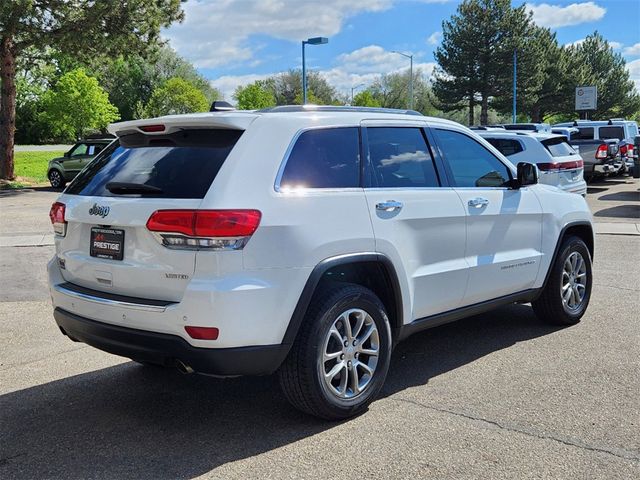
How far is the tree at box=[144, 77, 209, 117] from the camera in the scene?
6600 centimetres

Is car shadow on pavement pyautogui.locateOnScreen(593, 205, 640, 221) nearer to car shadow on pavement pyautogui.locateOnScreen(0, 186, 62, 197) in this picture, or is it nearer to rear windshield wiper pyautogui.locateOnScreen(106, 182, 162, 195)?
rear windshield wiper pyautogui.locateOnScreen(106, 182, 162, 195)

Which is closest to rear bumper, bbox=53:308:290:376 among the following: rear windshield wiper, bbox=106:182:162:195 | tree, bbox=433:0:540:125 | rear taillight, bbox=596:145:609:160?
rear windshield wiper, bbox=106:182:162:195

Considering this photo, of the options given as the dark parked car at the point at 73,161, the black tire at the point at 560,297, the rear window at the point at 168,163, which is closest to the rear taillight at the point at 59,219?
the rear window at the point at 168,163

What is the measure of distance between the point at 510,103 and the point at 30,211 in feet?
151

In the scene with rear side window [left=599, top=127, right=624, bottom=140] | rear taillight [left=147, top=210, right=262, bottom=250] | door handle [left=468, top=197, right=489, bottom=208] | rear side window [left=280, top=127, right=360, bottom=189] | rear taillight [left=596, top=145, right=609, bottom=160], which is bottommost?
rear taillight [left=147, top=210, right=262, bottom=250]

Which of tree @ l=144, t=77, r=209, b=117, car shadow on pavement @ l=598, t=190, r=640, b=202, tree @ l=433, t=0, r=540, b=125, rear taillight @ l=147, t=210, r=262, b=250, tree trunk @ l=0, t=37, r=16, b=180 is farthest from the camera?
tree @ l=144, t=77, r=209, b=117

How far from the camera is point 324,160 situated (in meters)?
3.89

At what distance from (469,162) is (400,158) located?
2.91 ft

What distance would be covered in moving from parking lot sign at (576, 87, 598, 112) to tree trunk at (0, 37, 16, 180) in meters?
45.2

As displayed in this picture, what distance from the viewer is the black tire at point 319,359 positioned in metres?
3.61

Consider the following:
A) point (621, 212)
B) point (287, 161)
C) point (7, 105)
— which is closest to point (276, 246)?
point (287, 161)

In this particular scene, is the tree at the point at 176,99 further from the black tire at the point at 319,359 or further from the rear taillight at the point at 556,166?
the black tire at the point at 319,359

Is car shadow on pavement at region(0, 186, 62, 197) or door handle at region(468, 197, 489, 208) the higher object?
car shadow on pavement at region(0, 186, 62, 197)

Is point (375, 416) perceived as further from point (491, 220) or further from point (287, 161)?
point (491, 220)
